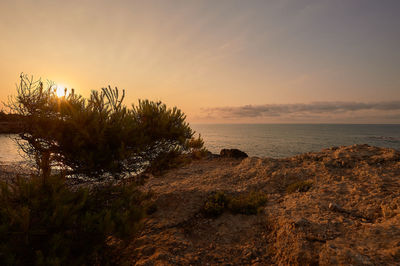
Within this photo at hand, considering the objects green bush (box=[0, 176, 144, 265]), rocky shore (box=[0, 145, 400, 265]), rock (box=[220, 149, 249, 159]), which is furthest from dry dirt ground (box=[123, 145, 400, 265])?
rock (box=[220, 149, 249, 159])

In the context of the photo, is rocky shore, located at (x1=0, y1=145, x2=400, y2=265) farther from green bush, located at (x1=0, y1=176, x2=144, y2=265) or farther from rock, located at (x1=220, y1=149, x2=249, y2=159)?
rock, located at (x1=220, y1=149, x2=249, y2=159)

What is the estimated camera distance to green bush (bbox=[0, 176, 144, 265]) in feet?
12.0

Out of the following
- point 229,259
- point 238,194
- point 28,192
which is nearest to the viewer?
point 28,192

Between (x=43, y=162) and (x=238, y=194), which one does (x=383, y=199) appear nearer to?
(x=238, y=194)

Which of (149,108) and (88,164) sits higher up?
(149,108)

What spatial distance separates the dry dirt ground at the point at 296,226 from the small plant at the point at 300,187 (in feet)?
0.81

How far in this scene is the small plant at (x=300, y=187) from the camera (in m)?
9.95

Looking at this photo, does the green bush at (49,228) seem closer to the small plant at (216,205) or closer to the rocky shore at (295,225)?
the rocky shore at (295,225)

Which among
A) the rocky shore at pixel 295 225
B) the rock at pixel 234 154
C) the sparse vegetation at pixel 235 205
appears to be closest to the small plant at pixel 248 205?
the sparse vegetation at pixel 235 205

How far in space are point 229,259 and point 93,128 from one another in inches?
247

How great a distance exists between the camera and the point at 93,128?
6.83 meters

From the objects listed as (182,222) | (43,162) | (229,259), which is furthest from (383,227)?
(43,162)

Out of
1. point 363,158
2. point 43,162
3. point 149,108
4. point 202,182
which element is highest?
point 149,108

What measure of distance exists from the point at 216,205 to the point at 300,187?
15.5ft
